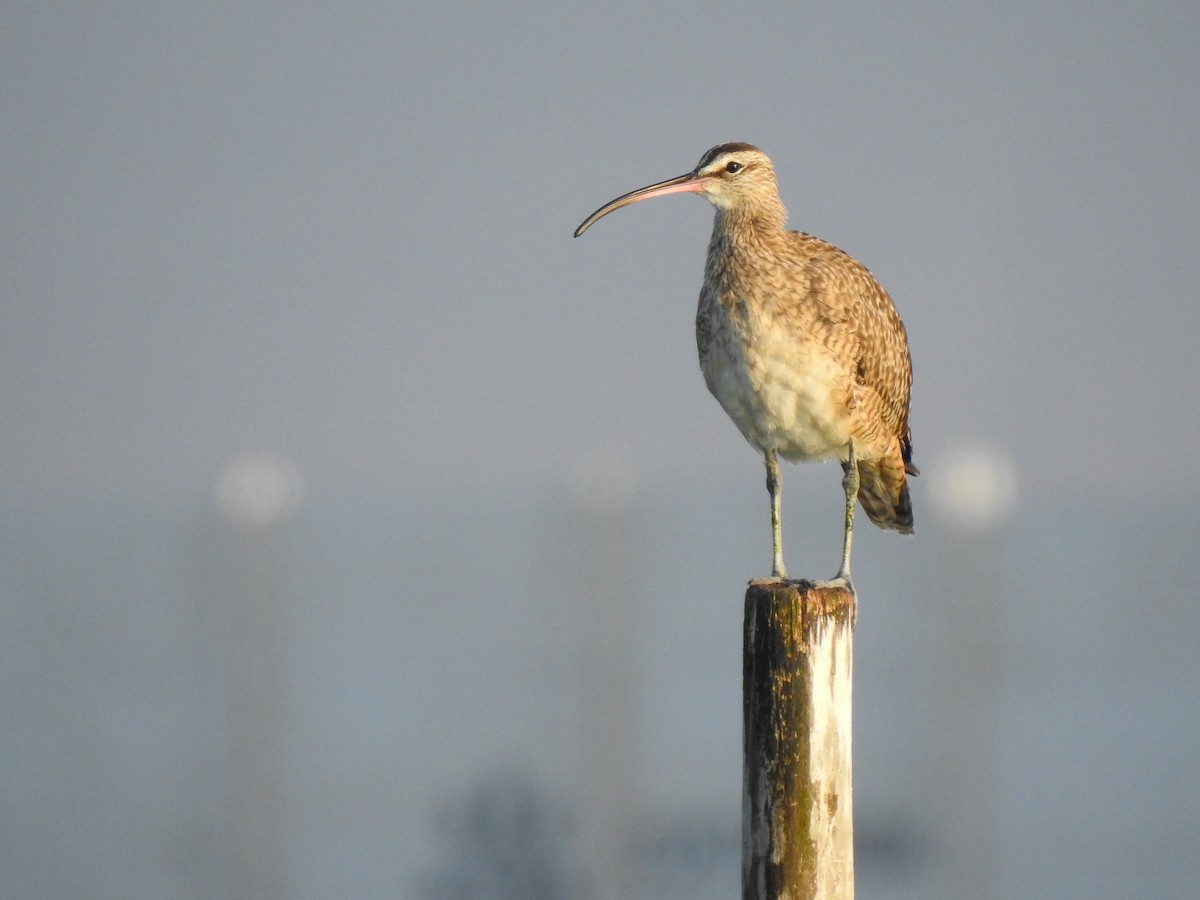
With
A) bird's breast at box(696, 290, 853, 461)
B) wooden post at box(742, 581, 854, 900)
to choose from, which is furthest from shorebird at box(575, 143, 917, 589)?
wooden post at box(742, 581, 854, 900)

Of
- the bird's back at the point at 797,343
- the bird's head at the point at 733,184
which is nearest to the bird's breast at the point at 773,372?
the bird's back at the point at 797,343

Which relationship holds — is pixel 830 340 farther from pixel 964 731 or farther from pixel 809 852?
pixel 964 731

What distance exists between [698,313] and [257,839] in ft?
21.0

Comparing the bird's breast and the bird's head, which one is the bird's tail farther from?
the bird's head

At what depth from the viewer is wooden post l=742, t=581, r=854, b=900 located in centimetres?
434

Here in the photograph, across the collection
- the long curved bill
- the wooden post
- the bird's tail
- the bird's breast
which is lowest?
the wooden post

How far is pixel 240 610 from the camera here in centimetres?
1124

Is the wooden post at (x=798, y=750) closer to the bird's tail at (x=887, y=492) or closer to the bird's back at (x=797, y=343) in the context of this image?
the bird's back at (x=797, y=343)

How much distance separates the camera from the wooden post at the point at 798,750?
14.2 ft

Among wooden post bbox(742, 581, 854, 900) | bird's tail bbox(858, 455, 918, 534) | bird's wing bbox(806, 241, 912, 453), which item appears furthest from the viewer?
bird's tail bbox(858, 455, 918, 534)

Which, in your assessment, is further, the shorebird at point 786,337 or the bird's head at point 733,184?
the bird's head at point 733,184

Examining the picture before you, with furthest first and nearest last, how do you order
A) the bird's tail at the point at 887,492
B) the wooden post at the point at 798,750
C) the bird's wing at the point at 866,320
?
the bird's tail at the point at 887,492, the bird's wing at the point at 866,320, the wooden post at the point at 798,750

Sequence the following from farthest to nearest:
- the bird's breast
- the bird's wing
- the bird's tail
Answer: the bird's tail < the bird's wing < the bird's breast

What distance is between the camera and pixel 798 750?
4332 mm
